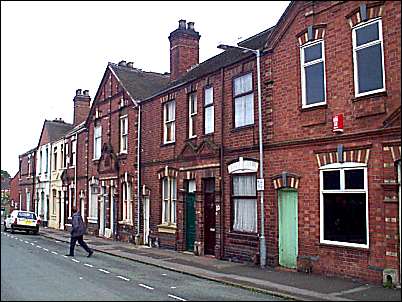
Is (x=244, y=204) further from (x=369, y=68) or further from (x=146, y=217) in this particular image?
(x=146, y=217)

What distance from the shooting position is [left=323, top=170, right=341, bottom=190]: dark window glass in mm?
13815

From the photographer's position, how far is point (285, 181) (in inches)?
608

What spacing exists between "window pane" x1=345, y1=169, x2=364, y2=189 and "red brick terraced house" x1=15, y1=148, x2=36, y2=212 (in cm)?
3941

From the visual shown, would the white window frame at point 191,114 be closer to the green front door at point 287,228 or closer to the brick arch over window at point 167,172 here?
the brick arch over window at point 167,172

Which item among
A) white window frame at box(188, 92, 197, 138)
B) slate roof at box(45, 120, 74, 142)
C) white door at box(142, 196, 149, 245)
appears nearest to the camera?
white window frame at box(188, 92, 197, 138)

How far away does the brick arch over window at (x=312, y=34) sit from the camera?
47.6ft

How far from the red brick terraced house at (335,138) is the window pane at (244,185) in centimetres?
102

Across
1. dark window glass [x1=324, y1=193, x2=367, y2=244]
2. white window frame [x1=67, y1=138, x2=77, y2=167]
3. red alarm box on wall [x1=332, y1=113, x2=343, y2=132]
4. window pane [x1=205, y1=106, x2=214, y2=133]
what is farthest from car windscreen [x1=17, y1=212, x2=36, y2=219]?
red alarm box on wall [x1=332, y1=113, x2=343, y2=132]

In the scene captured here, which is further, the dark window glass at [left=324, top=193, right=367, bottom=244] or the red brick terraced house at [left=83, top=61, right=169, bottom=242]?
the red brick terraced house at [left=83, top=61, right=169, bottom=242]

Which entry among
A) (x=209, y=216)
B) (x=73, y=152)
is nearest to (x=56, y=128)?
(x=73, y=152)

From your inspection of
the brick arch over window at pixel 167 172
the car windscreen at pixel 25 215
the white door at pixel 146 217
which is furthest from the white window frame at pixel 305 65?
the car windscreen at pixel 25 215

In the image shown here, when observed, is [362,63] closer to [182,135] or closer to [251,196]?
[251,196]

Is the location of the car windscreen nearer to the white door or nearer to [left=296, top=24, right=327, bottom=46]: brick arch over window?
the white door

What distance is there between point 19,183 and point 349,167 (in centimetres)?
4718
